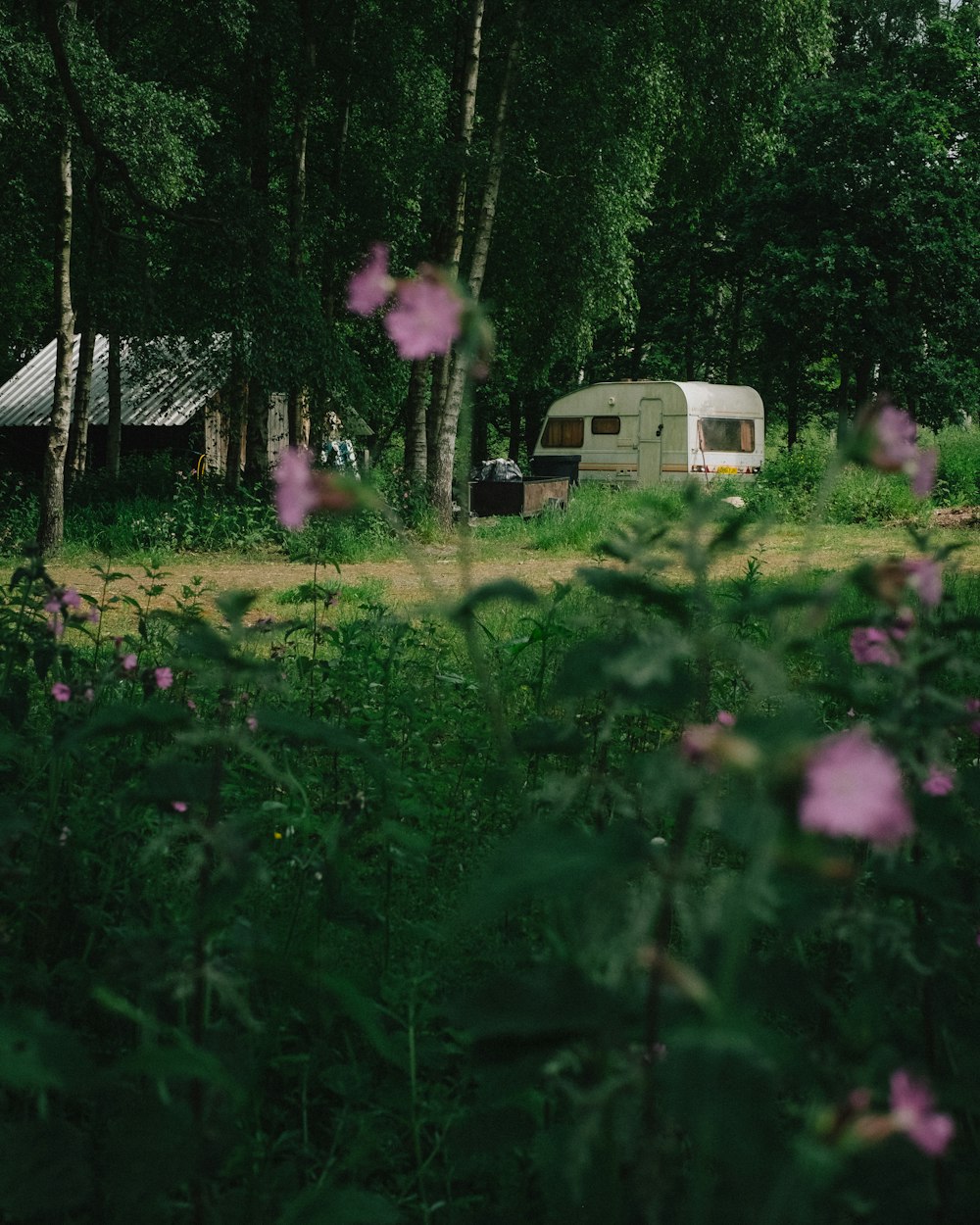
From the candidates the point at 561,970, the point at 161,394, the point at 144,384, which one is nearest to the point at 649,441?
the point at 161,394

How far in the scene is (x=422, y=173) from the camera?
13.9 meters

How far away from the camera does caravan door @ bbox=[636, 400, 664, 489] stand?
75.8 ft

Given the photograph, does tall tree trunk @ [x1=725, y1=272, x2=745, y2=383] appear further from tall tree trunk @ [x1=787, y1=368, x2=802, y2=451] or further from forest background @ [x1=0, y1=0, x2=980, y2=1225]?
forest background @ [x1=0, y1=0, x2=980, y2=1225]

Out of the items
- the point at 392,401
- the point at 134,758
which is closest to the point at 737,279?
the point at 392,401

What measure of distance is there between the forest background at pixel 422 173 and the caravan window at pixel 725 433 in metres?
3.45

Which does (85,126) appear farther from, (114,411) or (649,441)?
(649,441)

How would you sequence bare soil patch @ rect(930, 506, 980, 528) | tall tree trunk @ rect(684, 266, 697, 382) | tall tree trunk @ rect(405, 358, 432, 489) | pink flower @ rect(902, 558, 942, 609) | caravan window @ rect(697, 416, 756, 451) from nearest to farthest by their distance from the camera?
pink flower @ rect(902, 558, 942, 609) → bare soil patch @ rect(930, 506, 980, 528) → tall tree trunk @ rect(405, 358, 432, 489) → caravan window @ rect(697, 416, 756, 451) → tall tree trunk @ rect(684, 266, 697, 382)

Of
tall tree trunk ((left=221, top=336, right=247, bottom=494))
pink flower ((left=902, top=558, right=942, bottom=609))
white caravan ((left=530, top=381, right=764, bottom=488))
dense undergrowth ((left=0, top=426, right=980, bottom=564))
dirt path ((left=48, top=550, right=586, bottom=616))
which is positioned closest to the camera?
pink flower ((left=902, top=558, right=942, bottom=609))

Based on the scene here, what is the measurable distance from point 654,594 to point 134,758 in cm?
190

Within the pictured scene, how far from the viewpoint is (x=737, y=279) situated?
2925cm

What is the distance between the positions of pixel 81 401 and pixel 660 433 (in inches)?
436

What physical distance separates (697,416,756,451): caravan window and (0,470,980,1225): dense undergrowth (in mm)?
20537

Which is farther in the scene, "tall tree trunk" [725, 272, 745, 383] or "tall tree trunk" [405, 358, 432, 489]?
"tall tree trunk" [725, 272, 745, 383]

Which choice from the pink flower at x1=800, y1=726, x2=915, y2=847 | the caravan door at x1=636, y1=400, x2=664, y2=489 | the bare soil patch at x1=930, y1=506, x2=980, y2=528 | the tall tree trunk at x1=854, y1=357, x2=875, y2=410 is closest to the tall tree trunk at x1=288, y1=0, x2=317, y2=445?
the bare soil patch at x1=930, y1=506, x2=980, y2=528
